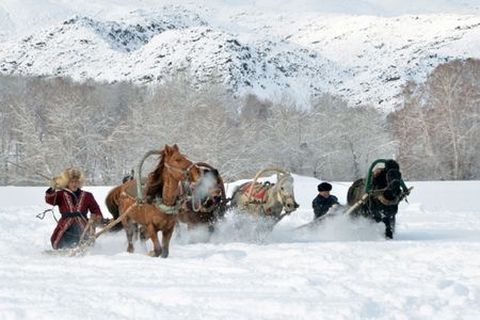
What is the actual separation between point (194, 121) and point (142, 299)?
35210 mm

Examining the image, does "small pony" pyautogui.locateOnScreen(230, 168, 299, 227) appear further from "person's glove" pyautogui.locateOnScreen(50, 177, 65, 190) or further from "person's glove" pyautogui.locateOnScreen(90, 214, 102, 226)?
"person's glove" pyautogui.locateOnScreen(50, 177, 65, 190)

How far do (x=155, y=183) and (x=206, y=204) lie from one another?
1.72m

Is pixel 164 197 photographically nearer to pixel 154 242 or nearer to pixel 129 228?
pixel 154 242

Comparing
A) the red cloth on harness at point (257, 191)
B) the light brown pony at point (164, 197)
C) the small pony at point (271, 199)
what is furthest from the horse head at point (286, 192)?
the light brown pony at point (164, 197)

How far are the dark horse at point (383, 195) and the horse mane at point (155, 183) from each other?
3.96 meters

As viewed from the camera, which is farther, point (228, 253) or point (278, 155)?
point (278, 155)

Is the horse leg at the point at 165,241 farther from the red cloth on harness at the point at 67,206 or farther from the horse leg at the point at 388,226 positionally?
the horse leg at the point at 388,226

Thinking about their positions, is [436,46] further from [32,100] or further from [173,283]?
[173,283]

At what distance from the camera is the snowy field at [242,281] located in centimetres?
490

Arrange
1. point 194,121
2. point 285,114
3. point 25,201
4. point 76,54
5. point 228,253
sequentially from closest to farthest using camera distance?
point 228,253, point 25,201, point 194,121, point 285,114, point 76,54

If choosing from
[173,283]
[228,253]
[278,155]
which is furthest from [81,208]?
[278,155]

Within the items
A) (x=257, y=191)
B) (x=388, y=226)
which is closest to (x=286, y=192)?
(x=257, y=191)

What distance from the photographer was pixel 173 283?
5.86 m

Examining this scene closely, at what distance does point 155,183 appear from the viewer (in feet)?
27.5
